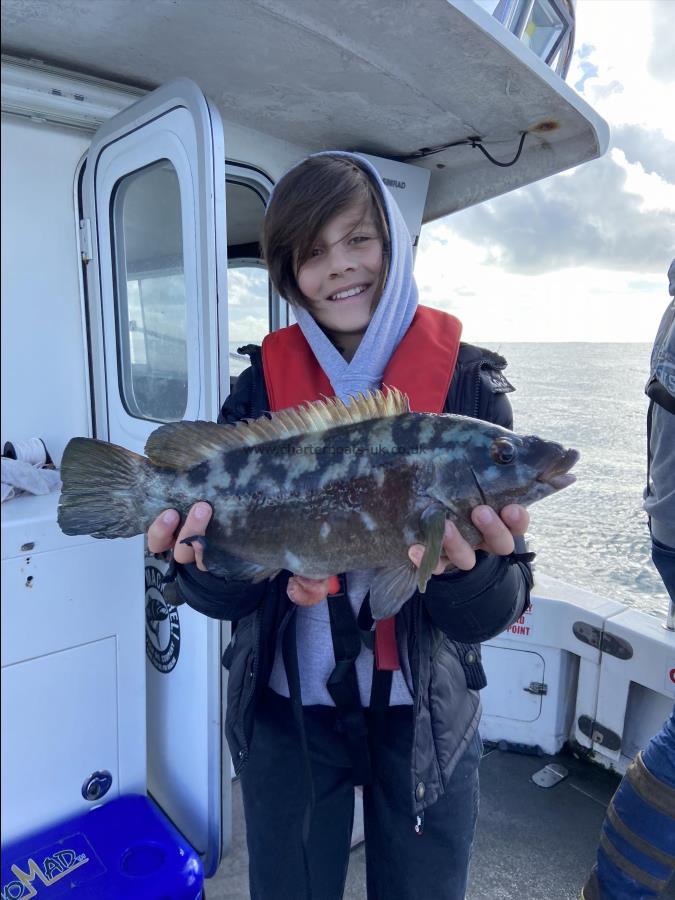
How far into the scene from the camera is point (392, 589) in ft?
5.26

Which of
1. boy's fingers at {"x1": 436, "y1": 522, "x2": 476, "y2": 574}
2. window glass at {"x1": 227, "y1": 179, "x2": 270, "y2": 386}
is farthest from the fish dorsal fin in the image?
window glass at {"x1": 227, "y1": 179, "x2": 270, "y2": 386}

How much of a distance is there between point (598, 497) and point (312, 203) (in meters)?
8.12

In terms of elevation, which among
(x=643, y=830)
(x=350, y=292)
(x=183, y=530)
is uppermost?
(x=350, y=292)

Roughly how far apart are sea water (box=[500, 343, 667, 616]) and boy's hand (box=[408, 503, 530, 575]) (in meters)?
0.64

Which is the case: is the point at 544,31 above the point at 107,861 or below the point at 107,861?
above

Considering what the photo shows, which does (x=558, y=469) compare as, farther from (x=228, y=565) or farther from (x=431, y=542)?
(x=228, y=565)

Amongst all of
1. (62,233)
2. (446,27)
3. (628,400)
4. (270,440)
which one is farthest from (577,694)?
(628,400)

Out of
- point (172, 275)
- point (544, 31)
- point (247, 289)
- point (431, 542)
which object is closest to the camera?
point (431, 542)

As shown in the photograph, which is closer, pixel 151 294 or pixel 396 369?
pixel 396 369

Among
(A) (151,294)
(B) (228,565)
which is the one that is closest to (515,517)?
(B) (228,565)

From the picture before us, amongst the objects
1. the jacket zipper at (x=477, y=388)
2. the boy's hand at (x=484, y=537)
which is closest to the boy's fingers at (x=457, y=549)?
the boy's hand at (x=484, y=537)

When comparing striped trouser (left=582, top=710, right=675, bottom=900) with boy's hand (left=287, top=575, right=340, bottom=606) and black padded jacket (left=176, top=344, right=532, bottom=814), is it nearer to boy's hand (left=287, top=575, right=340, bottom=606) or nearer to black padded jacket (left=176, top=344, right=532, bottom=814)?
black padded jacket (left=176, top=344, right=532, bottom=814)

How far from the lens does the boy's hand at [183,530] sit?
5.61 feet

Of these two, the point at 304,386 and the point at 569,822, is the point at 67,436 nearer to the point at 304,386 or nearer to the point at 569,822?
the point at 304,386
